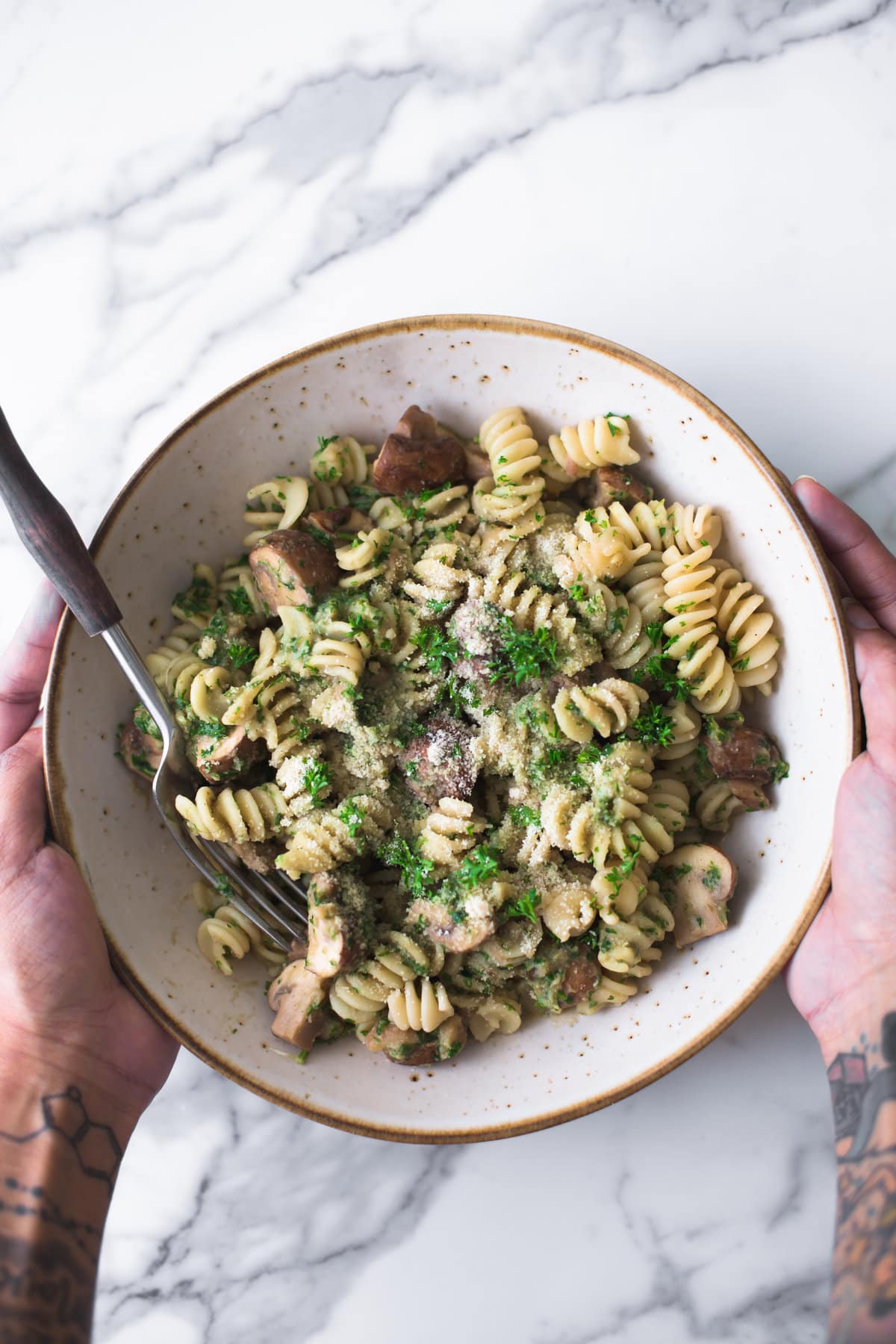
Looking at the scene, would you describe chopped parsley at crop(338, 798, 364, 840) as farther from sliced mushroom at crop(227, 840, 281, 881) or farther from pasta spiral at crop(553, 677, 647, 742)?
pasta spiral at crop(553, 677, 647, 742)

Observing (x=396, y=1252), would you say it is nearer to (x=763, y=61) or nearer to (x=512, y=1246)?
(x=512, y=1246)

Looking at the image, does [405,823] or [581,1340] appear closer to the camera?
[405,823]

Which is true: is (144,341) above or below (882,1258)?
above

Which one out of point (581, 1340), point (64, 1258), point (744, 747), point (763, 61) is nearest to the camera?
point (64, 1258)

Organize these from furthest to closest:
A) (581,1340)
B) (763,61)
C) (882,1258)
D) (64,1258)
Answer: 1. (763,61)
2. (581,1340)
3. (64,1258)
4. (882,1258)

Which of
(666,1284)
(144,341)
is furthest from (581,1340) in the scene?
(144,341)

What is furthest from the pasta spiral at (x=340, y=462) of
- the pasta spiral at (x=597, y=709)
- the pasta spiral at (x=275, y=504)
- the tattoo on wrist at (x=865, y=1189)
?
the tattoo on wrist at (x=865, y=1189)

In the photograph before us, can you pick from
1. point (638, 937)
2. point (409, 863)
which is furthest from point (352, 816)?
point (638, 937)
